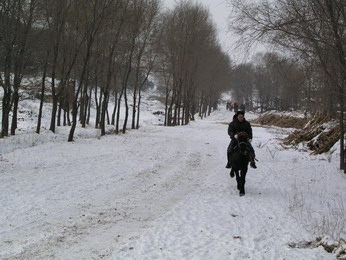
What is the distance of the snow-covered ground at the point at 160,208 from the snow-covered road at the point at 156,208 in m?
0.02

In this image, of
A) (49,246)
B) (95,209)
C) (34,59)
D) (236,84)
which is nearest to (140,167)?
(95,209)

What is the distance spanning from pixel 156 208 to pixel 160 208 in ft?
0.29

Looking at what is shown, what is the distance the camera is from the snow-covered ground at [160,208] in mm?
5399

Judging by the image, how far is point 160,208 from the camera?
758 centimetres

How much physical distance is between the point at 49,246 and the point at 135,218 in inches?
73.9

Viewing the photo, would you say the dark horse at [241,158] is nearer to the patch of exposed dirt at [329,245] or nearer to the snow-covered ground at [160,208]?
the snow-covered ground at [160,208]

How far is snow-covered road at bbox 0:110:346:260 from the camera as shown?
539cm

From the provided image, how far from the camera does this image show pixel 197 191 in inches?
367

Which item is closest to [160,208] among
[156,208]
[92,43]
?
[156,208]

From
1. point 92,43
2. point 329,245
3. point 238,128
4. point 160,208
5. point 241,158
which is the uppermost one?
point 92,43

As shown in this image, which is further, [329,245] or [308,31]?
[308,31]

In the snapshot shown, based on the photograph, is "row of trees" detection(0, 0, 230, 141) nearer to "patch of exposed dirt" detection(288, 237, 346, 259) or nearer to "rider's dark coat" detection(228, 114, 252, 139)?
"rider's dark coat" detection(228, 114, 252, 139)

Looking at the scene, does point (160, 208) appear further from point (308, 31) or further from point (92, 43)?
point (92, 43)

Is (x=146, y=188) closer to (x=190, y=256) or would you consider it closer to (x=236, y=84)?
(x=190, y=256)
